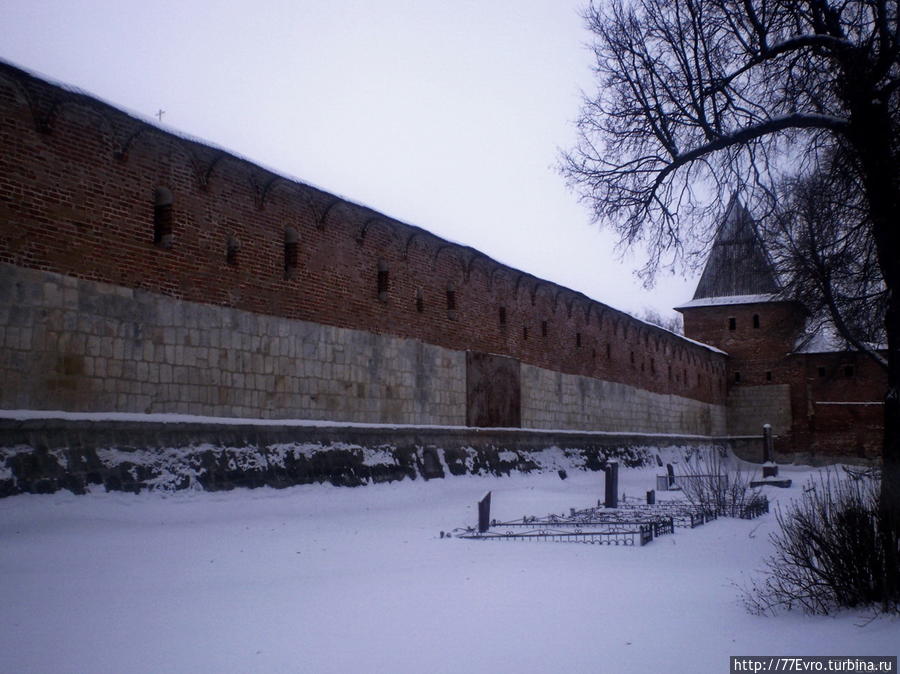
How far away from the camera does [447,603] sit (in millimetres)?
5395

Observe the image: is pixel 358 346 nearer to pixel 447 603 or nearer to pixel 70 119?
pixel 70 119

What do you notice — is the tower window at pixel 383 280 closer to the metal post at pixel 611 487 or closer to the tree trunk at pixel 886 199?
the metal post at pixel 611 487

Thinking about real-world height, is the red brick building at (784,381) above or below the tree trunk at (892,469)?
above

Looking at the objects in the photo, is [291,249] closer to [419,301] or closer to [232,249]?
[232,249]

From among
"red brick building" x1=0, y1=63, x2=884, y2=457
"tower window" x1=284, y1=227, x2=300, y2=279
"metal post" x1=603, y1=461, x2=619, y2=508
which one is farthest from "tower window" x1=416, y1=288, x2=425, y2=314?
"metal post" x1=603, y1=461, x2=619, y2=508

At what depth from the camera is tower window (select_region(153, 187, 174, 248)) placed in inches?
404

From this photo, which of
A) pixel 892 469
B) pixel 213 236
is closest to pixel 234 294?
pixel 213 236

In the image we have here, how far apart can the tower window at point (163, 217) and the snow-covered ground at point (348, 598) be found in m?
3.36

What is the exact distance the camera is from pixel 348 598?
5535mm

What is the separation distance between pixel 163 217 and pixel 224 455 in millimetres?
3166

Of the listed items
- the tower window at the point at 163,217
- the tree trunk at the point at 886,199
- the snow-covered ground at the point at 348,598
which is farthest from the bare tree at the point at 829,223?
the tower window at the point at 163,217

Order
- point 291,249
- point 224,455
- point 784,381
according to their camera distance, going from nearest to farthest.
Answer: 1. point 224,455
2. point 291,249
3. point 784,381

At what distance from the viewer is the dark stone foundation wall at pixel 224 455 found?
25.8 ft

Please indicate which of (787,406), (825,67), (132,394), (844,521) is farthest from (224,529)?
(787,406)
